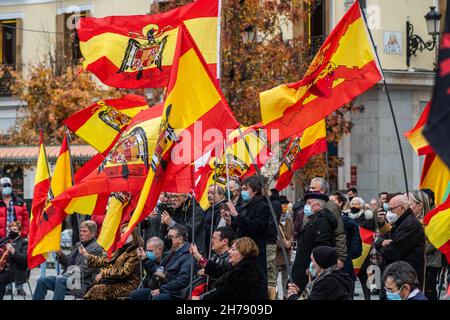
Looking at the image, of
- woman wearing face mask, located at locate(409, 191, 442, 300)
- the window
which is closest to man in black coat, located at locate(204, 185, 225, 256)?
woman wearing face mask, located at locate(409, 191, 442, 300)

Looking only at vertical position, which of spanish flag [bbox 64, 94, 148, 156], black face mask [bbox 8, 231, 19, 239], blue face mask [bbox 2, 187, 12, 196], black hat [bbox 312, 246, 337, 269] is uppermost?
spanish flag [bbox 64, 94, 148, 156]

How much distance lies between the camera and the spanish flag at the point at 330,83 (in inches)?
517

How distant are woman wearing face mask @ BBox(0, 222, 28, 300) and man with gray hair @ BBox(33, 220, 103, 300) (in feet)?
4.21

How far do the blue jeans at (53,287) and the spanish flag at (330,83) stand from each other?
13.0 feet

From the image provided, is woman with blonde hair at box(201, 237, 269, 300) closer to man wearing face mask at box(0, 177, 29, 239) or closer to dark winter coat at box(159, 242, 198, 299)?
dark winter coat at box(159, 242, 198, 299)

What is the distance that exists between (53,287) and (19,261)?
53.9 inches

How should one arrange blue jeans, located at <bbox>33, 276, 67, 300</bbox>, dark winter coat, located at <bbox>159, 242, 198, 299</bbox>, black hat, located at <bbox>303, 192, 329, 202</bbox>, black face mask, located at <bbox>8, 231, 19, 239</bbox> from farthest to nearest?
black face mask, located at <bbox>8, 231, 19, 239</bbox> → blue jeans, located at <bbox>33, 276, 67, 300</bbox> → black hat, located at <bbox>303, 192, 329, 202</bbox> → dark winter coat, located at <bbox>159, 242, 198, 299</bbox>

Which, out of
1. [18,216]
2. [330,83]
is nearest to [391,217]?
[330,83]

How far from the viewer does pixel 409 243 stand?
12734 millimetres

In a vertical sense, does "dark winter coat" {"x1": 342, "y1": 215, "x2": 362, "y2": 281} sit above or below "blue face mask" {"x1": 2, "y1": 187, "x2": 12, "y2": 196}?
below

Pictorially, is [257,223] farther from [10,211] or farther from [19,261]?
[10,211]

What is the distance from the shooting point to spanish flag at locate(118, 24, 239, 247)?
475 inches
